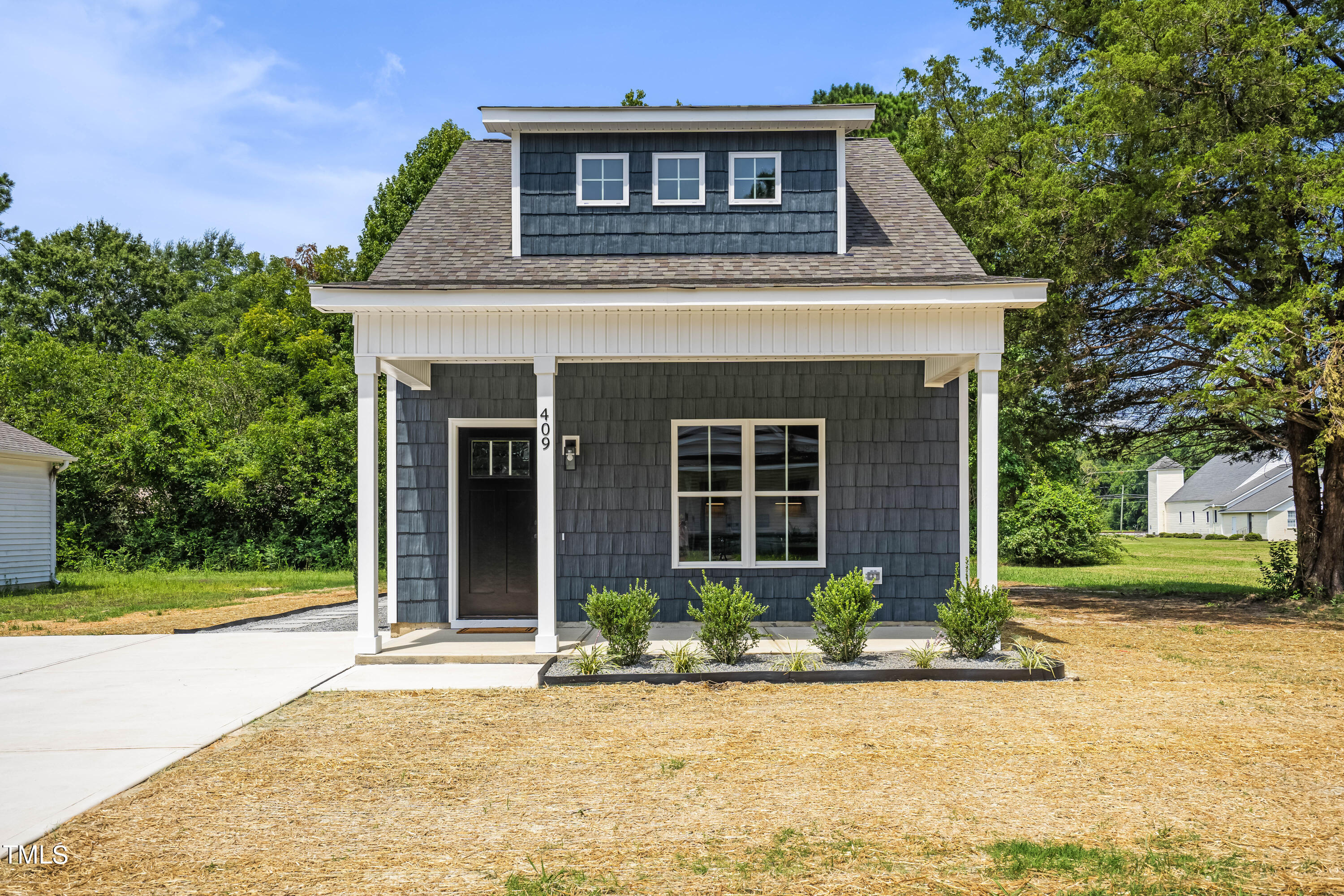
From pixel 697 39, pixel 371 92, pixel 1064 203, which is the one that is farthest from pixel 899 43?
pixel 371 92

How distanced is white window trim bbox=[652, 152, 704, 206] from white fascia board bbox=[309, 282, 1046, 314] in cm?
218

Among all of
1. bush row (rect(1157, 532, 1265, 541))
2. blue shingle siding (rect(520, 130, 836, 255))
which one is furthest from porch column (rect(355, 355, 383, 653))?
bush row (rect(1157, 532, 1265, 541))

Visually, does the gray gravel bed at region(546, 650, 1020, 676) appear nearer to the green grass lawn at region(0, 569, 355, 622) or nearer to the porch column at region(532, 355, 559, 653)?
the porch column at region(532, 355, 559, 653)

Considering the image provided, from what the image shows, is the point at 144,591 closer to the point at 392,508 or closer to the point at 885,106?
the point at 392,508

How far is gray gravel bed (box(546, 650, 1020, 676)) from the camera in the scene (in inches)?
293

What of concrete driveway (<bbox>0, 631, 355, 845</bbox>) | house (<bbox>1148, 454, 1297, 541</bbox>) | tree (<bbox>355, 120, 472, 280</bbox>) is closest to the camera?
concrete driveway (<bbox>0, 631, 355, 845</bbox>)

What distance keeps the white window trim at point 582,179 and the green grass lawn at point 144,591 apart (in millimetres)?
8415

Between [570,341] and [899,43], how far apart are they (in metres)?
16.0

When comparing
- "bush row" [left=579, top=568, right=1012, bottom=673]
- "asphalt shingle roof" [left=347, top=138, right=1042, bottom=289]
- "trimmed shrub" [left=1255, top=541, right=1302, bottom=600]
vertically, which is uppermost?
"asphalt shingle roof" [left=347, top=138, right=1042, bottom=289]

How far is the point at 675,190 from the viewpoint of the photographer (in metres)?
9.75

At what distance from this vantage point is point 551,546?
802 centimetres

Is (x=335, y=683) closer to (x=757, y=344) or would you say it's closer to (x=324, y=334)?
(x=757, y=344)

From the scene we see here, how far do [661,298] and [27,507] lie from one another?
15056 mm

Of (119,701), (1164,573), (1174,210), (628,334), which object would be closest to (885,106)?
(1164,573)
